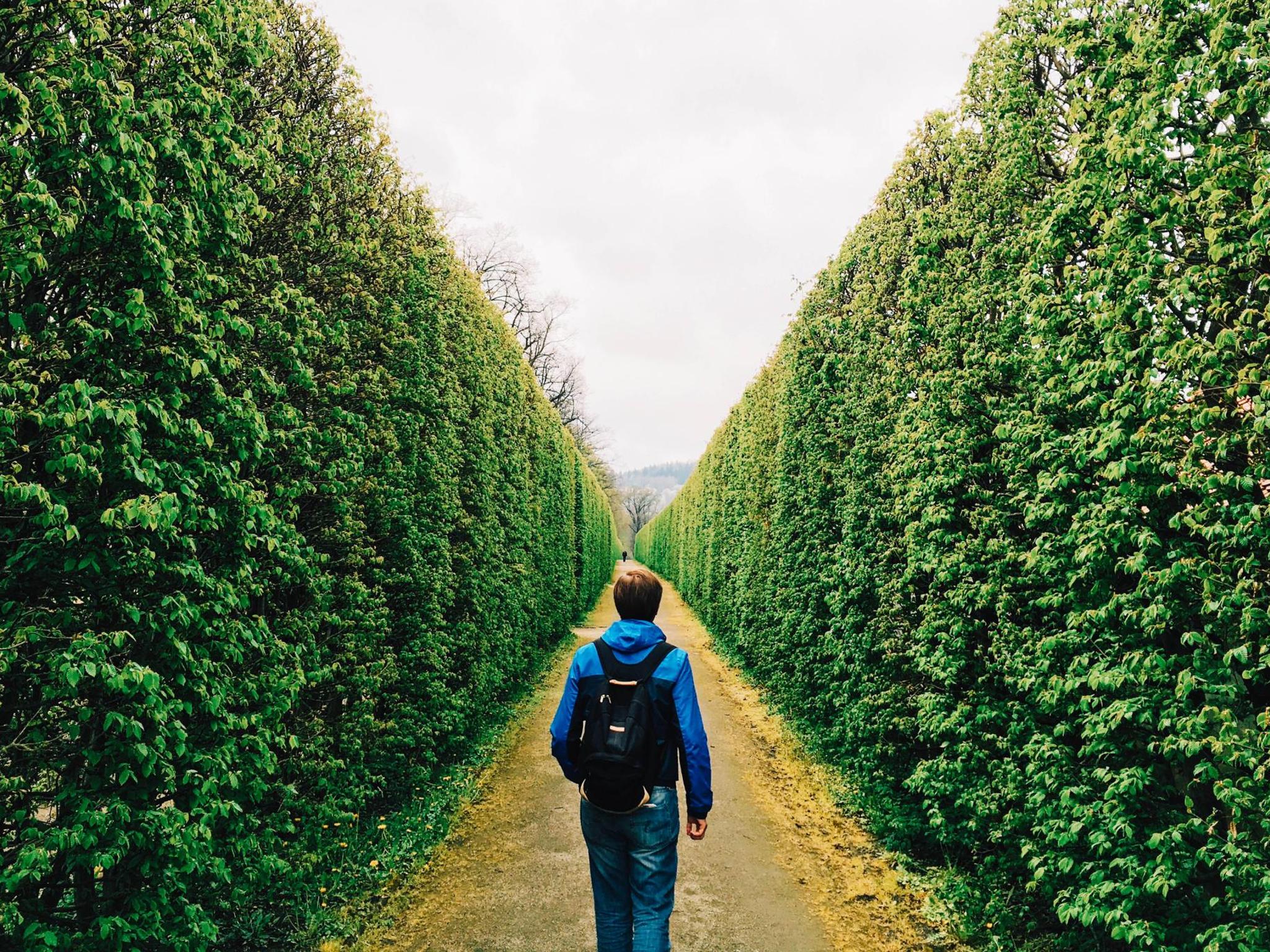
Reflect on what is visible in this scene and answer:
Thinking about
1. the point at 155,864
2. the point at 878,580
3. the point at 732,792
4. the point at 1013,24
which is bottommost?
the point at 732,792

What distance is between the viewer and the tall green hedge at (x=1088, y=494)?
2893 millimetres

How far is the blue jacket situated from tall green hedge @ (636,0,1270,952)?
1.99 metres

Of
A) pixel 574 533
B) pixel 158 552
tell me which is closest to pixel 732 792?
pixel 158 552

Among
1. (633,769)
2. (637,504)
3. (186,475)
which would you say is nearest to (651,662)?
(633,769)

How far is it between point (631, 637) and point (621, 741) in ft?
1.63

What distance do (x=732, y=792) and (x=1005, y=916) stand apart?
3.24 m

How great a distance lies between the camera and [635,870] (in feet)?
10.7

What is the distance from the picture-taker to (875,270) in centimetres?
744

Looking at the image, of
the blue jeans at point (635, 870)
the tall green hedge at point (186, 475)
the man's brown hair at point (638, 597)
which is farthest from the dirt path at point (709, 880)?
the man's brown hair at point (638, 597)

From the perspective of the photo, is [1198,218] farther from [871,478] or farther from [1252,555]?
[871,478]

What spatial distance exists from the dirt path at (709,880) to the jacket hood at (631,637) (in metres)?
2.48

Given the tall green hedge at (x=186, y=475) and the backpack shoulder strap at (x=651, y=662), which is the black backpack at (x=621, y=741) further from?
the tall green hedge at (x=186, y=475)

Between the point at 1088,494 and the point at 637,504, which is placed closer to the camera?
the point at 1088,494

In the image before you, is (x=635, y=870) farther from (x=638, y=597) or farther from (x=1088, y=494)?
(x=1088, y=494)
